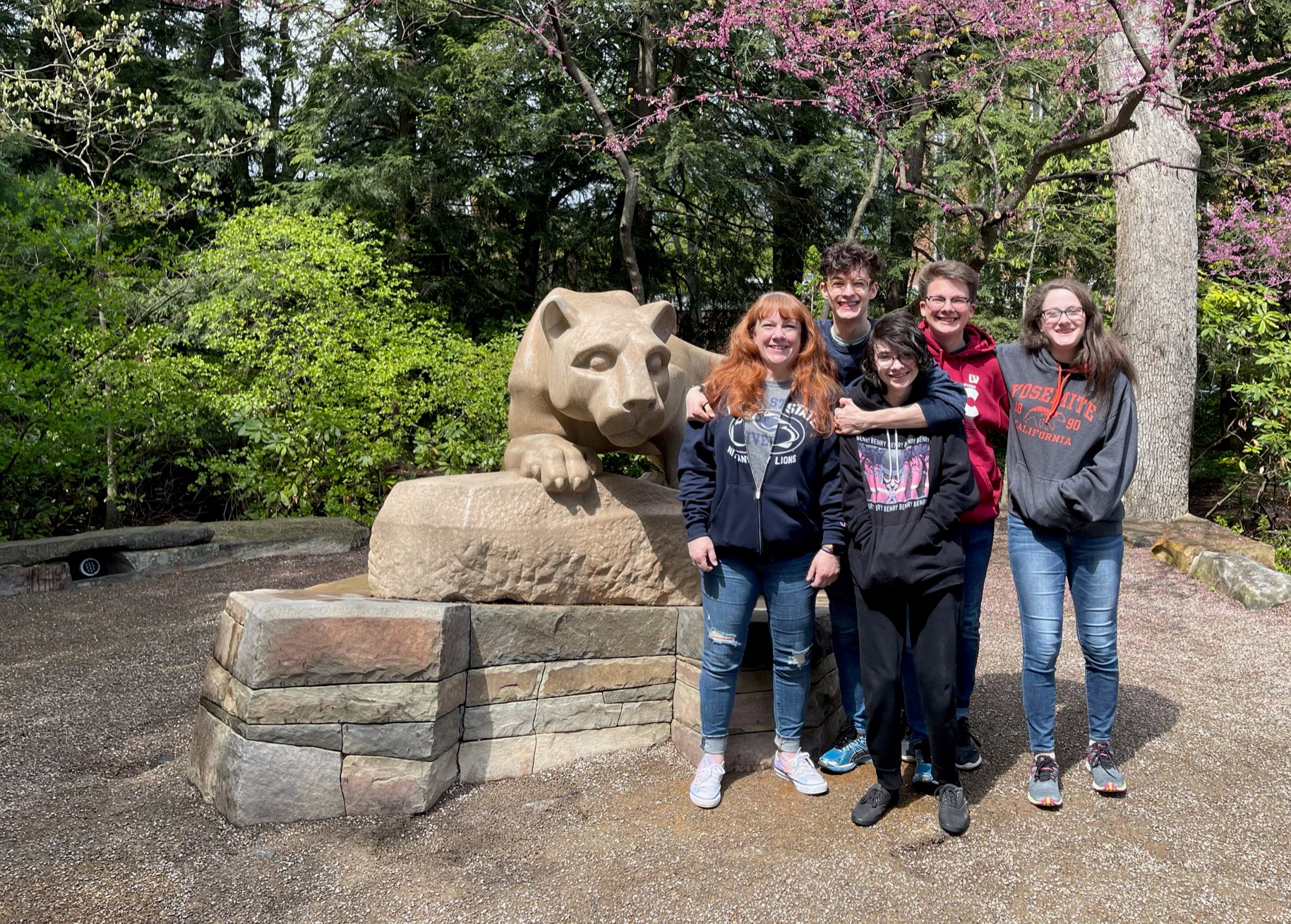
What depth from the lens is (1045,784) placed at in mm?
3057

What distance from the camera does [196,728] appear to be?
11.1 feet

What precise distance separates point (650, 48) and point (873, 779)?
9161 mm

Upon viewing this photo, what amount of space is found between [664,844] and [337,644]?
125 centimetres

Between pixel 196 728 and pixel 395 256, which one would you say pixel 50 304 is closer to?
pixel 395 256

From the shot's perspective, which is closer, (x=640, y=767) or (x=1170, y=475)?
(x=640, y=767)

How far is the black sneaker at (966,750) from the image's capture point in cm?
334

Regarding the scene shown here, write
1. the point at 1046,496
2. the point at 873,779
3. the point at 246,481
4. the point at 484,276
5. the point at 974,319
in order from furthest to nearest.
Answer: the point at 484,276, the point at 974,319, the point at 246,481, the point at 873,779, the point at 1046,496

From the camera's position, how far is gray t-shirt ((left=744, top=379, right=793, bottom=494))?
2.89 meters

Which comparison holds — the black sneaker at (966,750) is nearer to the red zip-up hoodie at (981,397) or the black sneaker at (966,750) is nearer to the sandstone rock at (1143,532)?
the red zip-up hoodie at (981,397)

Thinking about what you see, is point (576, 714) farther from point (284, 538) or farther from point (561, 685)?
point (284, 538)

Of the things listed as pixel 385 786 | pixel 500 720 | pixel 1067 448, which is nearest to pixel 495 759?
pixel 500 720

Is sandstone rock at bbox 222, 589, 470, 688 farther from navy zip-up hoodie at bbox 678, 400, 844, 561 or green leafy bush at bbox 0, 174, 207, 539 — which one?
green leafy bush at bbox 0, 174, 207, 539

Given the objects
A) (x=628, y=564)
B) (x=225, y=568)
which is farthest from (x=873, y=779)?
(x=225, y=568)

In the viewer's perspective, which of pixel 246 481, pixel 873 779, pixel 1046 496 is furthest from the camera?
pixel 246 481
